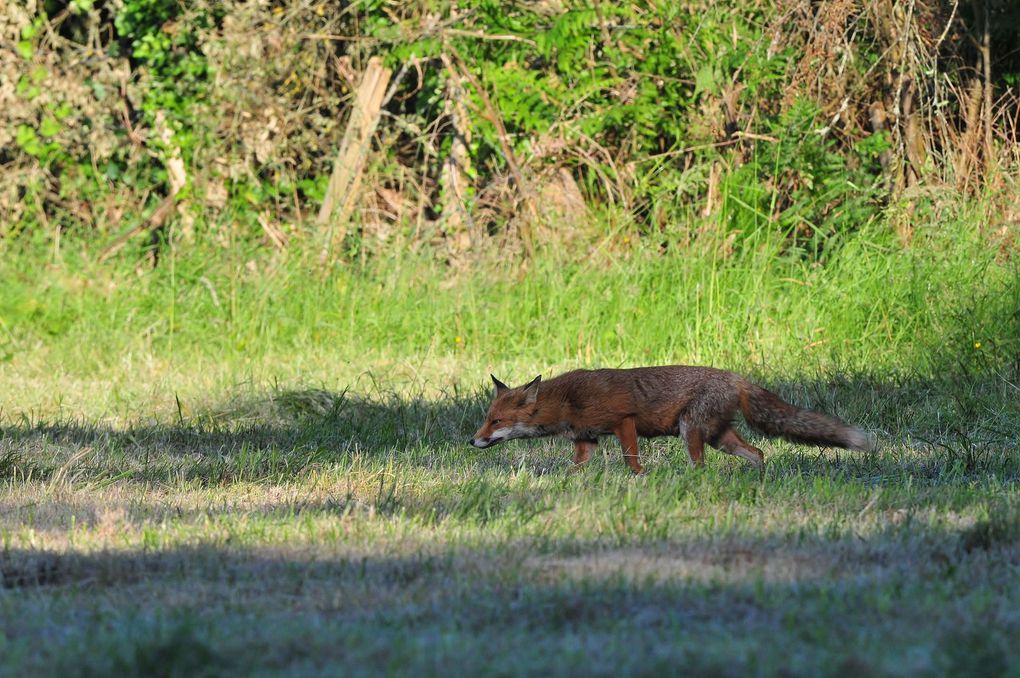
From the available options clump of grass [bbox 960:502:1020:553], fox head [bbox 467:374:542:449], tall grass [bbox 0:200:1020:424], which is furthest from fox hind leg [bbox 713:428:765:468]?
tall grass [bbox 0:200:1020:424]

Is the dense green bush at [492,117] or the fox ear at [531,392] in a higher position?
the dense green bush at [492,117]

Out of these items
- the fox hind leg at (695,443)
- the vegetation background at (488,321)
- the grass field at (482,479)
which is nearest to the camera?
the grass field at (482,479)

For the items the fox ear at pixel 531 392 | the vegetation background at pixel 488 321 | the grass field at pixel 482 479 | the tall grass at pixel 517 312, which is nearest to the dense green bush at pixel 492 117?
the vegetation background at pixel 488 321

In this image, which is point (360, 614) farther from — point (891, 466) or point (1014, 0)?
point (1014, 0)

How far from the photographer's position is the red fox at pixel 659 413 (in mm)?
6191

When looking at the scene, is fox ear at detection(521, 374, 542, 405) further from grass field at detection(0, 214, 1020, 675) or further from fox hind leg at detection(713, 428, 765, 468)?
fox hind leg at detection(713, 428, 765, 468)

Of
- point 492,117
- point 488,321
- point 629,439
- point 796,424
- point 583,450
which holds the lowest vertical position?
point 488,321

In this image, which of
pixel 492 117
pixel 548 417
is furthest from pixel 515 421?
pixel 492 117

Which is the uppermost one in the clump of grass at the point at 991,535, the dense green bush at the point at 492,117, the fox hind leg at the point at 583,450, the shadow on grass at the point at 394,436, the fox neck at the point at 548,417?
the dense green bush at the point at 492,117

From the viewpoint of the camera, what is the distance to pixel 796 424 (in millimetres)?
6168

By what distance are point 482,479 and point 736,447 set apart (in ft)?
4.12

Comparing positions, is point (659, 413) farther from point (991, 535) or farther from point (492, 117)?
point (492, 117)

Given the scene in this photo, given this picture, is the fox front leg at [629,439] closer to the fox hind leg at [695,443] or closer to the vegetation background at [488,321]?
the vegetation background at [488,321]

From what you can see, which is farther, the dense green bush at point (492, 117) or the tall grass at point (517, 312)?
the dense green bush at point (492, 117)
